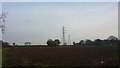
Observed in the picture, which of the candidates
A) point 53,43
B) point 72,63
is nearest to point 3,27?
point 72,63

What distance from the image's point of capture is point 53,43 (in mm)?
22281

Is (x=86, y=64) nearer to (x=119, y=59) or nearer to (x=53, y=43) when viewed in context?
(x=119, y=59)

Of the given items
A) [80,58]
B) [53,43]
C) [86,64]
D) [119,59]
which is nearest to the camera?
[119,59]

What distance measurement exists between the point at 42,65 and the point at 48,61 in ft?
3.28

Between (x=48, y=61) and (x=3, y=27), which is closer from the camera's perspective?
(x=3, y=27)

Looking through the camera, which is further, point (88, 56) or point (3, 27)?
point (88, 56)

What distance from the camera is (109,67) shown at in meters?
9.16

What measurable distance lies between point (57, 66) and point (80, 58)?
6.12ft

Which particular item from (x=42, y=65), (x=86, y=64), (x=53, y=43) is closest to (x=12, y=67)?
(x=42, y=65)

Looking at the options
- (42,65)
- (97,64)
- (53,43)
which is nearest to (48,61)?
(42,65)

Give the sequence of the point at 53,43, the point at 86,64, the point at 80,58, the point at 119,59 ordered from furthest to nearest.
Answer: the point at 53,43 → the point at 80,58 → the point at 86,64 → the point at 119,59

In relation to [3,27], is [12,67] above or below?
below

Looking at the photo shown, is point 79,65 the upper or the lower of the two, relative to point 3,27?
lower

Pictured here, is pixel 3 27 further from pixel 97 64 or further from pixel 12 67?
pixel 97 64
